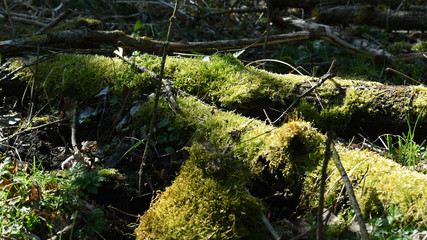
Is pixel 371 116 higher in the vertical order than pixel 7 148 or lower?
higher

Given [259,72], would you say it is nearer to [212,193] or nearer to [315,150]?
[315,150]

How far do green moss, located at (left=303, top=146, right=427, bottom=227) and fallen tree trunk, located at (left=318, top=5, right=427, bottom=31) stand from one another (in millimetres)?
4676

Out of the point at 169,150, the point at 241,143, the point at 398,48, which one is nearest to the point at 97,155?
the point at 169,150

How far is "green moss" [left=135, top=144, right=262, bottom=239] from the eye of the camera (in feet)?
6.65

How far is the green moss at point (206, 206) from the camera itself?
203cm

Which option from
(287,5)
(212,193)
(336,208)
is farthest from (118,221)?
(287,5)

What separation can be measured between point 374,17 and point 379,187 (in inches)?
202

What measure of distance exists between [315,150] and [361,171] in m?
0.33

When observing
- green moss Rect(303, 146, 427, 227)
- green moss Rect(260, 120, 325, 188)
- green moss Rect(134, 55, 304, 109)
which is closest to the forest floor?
green moss Rect(260, 120, 325, 188)

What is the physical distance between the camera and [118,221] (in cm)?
229

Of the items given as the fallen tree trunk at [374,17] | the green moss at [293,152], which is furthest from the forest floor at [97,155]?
the fallen tree trunk at [374,17]

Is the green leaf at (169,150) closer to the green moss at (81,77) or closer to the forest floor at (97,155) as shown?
the forest floor at (97,155)

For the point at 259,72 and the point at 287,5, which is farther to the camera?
the point at 287,5

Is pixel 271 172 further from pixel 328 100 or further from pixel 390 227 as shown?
pixel 328 100
